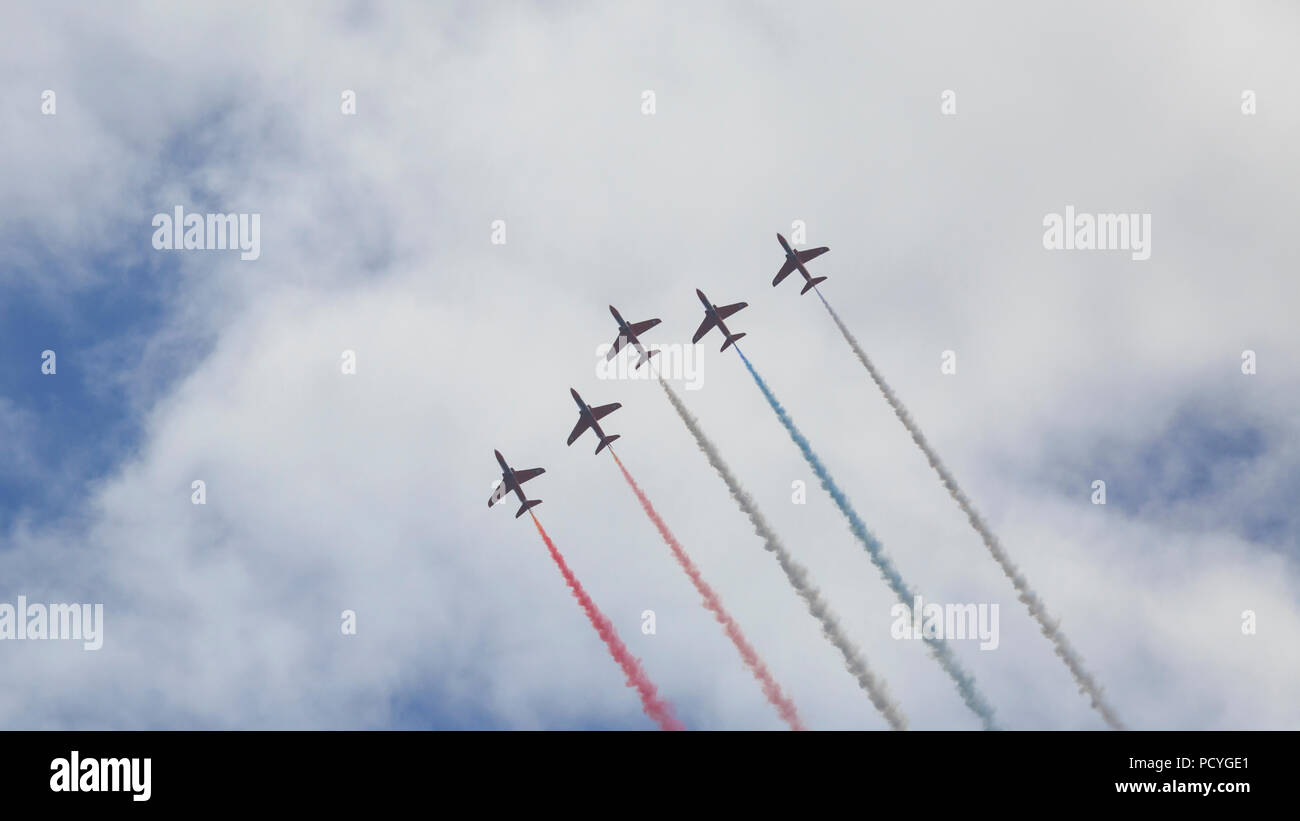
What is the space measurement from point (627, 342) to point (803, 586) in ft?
117

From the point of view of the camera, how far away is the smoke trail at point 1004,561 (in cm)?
11238

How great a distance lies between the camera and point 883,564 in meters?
114

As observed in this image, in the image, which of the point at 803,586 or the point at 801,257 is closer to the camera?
the point at 803,586

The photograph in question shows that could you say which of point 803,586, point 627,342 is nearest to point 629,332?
point 627,342

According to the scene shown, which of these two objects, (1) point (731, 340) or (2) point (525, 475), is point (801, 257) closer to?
(1) point (731, 340)

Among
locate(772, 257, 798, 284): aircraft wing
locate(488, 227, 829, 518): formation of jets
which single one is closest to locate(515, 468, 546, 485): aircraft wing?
locate(488, 227, 829, 518): formation of jets

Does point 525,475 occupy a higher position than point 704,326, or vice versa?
point 704,326
